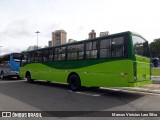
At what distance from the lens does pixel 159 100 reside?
916 centimetres

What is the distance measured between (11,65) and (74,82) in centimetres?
1194

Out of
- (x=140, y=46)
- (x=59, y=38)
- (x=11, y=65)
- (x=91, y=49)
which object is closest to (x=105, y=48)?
(x=91, y=49)

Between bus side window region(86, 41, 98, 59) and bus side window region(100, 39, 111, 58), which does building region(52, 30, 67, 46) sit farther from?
bus side window region(100, 39, 111, 58)

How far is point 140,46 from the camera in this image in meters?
10.7

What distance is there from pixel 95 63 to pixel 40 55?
21.9 feet

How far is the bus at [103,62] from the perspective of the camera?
9703mm

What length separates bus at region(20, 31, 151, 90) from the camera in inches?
382

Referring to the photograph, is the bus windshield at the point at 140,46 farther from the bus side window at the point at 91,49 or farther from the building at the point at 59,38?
the building at the point at 59,38

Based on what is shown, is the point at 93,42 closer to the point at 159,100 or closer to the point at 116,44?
the point at 116,44

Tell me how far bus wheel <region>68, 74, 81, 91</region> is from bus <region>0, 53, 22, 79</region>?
10.7 meters

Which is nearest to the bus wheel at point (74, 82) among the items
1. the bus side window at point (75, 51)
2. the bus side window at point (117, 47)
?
the bus side window at point (75, 51)

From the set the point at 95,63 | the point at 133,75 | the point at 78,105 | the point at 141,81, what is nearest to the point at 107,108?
the point at 78,105

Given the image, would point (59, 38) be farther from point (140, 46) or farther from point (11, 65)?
point (140, 46)

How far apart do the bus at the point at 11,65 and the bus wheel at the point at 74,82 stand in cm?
1072
